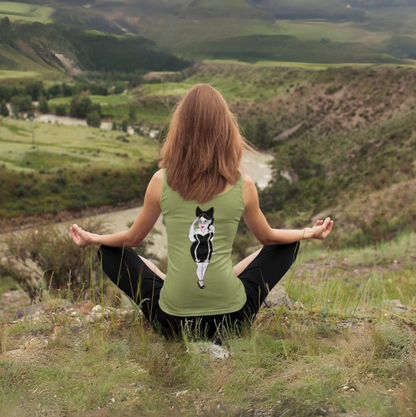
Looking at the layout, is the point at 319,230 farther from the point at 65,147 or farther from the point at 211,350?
the point at 65,147

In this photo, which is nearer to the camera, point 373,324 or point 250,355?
point 250,355

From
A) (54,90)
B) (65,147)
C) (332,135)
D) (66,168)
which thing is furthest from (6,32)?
(54,90)

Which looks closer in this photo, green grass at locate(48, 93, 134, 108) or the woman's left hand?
the woman's left hand

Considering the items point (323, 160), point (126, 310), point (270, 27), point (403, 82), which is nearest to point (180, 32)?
point (270, 27)

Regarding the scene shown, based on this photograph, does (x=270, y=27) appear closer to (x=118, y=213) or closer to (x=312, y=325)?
(x=118, y=213)

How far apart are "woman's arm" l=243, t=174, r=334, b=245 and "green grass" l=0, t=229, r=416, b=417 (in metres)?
0.52

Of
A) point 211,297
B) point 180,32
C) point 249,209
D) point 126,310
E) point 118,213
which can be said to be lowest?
point 118,213

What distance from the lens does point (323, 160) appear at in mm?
64875

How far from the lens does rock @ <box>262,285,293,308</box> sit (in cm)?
361

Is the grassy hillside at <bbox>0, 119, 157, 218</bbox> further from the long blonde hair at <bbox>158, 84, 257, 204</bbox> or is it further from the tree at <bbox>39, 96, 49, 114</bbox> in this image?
the long blonde hair at <bbox>158, 84, 257, 204</bbox>

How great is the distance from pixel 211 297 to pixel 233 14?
89.8 m

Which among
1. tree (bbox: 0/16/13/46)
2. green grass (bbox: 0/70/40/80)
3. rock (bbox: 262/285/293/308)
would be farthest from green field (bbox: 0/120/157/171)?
rock (bbox: 262/285/293/308)

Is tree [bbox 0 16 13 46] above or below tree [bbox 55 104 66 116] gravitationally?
above

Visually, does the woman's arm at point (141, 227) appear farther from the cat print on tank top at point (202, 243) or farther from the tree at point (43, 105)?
the tree at point (43, 105)
